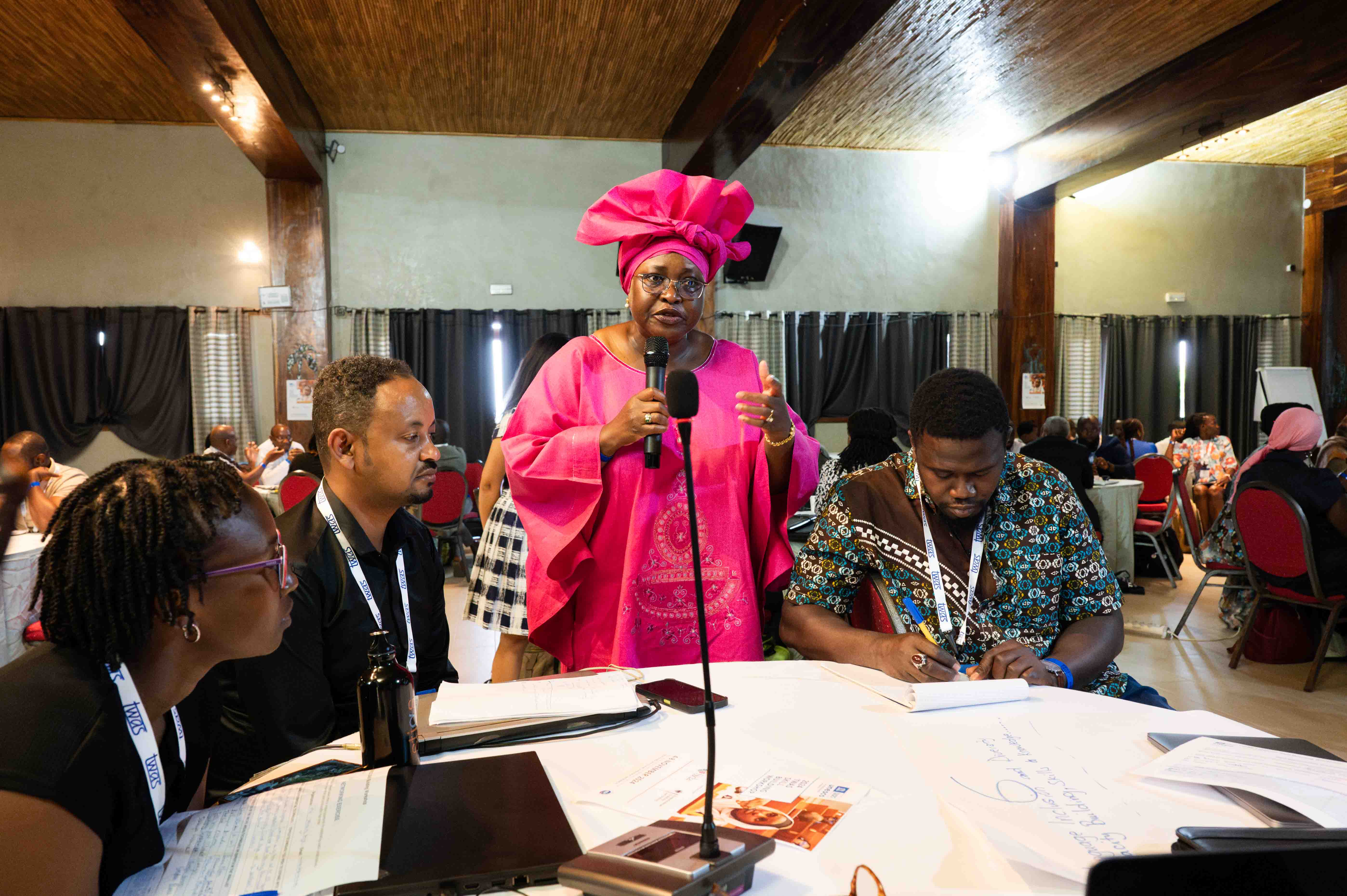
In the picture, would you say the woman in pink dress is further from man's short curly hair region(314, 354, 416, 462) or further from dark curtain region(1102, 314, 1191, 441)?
dark curtain region(1102, 314, 1191, 441)

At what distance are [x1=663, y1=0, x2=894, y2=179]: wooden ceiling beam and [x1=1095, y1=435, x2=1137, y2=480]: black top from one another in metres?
3.61

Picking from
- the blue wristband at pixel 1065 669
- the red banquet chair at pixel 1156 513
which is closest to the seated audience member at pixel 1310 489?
the red banquet chair at pixel 1156 513

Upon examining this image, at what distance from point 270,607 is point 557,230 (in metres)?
7.70

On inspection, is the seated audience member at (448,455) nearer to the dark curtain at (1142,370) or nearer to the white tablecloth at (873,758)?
the white tablecloth at (873,758)

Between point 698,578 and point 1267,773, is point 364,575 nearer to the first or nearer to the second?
point 698,578

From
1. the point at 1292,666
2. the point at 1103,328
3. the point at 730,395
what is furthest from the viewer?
the point at 1103,328

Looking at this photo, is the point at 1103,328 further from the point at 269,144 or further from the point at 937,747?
the point at 937,747

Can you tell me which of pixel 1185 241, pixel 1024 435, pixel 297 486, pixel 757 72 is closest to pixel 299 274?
pixel 297 486

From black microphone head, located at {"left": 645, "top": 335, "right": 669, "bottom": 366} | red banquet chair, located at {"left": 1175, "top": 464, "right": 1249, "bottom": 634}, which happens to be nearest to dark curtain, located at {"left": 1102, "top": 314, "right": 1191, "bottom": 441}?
red banquet chair, located at {"left": 1175, "top": 464, "right": 1249, "bottom": 634}

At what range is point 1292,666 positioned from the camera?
4.31m

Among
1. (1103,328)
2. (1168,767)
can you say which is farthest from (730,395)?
(1103,328)

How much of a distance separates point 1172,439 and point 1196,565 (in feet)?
13.6

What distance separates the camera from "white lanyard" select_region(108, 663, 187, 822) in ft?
2.83

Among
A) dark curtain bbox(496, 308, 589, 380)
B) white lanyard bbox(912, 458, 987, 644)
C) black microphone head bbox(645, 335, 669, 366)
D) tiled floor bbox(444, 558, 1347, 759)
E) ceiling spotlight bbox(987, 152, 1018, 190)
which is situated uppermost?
ceiling spotlight bbox(987, 152, 1018, 190)
